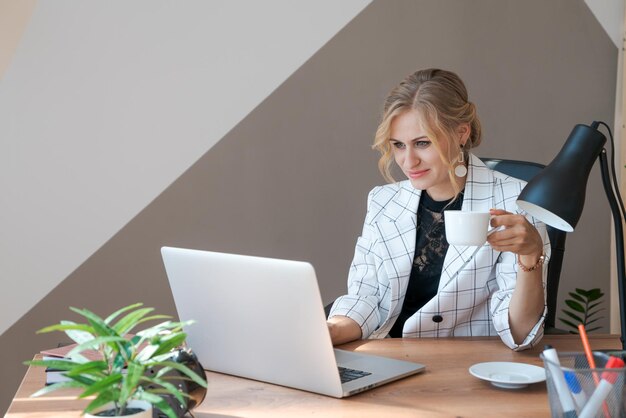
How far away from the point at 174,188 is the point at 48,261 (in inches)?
21.7

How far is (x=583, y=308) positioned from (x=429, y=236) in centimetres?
132

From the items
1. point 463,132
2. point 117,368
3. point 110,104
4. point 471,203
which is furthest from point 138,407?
point 110,104

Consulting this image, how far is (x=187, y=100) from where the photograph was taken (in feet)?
10.5

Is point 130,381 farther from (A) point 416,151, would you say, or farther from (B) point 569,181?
(A) point 416,151

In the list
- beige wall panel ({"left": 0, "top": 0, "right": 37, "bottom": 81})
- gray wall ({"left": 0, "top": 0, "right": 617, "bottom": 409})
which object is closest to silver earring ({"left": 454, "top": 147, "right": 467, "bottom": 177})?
gray wall ({"left": 0, "top": 0, "right": 617, "bottom": 409})

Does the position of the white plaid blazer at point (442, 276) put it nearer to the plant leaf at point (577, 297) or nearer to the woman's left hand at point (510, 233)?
the woman's left hand at point (510, 233)

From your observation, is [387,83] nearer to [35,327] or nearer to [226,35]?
[226,35]

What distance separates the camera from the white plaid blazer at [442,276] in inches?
81.6

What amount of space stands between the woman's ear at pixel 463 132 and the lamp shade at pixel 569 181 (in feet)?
2.60

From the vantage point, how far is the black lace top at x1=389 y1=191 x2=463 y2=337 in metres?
2.25

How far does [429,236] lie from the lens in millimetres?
2279

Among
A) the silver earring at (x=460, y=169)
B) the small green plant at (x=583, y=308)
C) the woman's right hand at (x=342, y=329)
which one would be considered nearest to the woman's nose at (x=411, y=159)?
the silver earring at (x=460, y=169)

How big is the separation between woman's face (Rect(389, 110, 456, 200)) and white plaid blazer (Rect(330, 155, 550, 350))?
9 centimetres

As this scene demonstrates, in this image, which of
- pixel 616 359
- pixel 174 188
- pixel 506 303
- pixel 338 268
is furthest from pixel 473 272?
pixel 174 188
